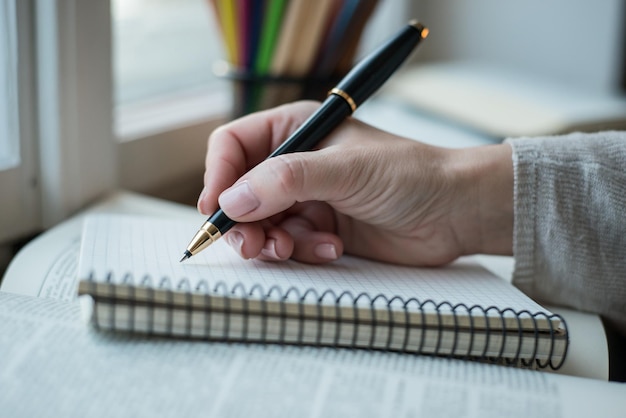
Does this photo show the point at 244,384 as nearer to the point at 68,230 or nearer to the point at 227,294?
the point at 227,294

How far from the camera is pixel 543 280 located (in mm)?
552

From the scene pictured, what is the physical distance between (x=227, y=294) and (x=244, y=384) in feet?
0.17

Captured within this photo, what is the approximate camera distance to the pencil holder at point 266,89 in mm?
769

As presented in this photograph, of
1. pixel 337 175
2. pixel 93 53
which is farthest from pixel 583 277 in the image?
pixel 93 53

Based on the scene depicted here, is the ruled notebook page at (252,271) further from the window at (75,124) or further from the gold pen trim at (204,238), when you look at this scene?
the window at (75,124)

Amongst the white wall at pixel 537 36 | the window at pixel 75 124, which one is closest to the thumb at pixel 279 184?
the window at pixel 75 124

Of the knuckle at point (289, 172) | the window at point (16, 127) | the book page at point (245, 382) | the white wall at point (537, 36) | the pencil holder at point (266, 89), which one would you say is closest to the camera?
the book page at point (245, 382)

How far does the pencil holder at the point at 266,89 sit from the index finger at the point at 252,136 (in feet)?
0.51

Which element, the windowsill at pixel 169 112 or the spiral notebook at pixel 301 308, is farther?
the windowsill at pixel 169 112

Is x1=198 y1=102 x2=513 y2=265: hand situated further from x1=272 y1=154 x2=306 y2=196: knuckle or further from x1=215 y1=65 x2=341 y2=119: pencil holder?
x1=215 y1=65 x2=341 y2=119: pencil holder

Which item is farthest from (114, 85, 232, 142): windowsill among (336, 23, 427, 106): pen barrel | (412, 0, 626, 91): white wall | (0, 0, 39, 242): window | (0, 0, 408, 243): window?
(412, 0, 626, 91): white wall

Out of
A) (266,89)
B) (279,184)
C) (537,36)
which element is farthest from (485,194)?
(537,36)

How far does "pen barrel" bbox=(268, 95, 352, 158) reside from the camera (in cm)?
54

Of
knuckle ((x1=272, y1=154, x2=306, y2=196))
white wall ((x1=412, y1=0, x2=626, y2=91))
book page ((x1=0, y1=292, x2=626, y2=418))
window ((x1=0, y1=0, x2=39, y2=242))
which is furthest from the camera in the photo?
white wall ((x1=412, y1=0, x2=626, y2=91))
